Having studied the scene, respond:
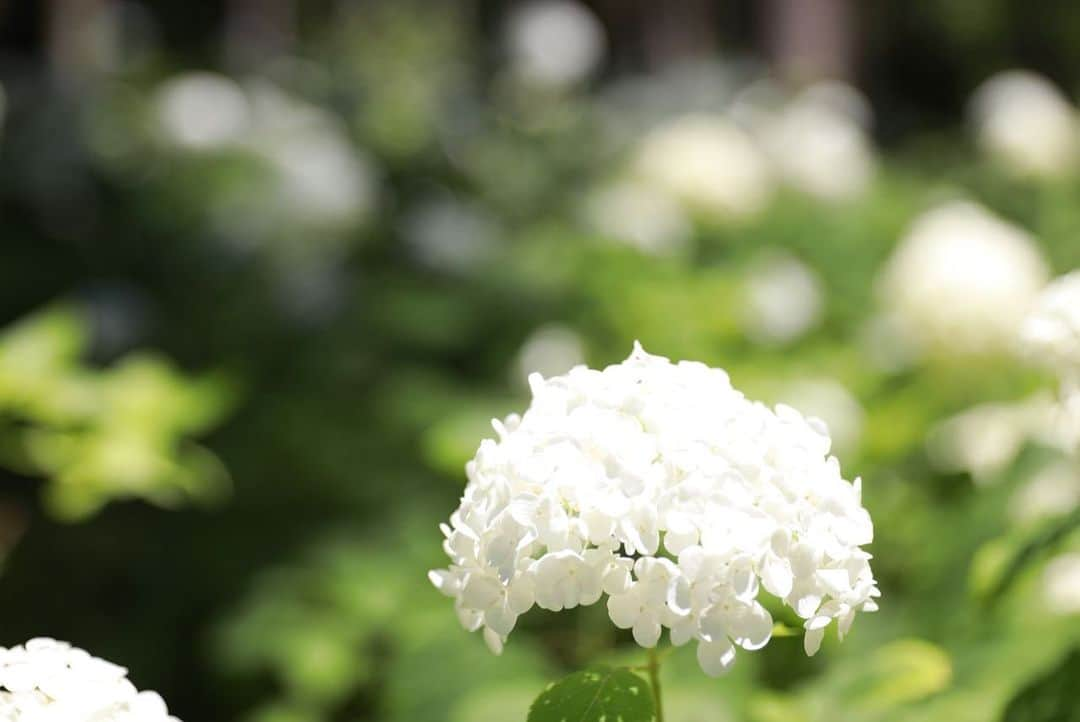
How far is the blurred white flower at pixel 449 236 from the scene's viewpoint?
461cm

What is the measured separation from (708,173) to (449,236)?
1.00m

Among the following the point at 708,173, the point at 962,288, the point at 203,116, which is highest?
the point at 203,116

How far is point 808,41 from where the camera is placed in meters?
8.12

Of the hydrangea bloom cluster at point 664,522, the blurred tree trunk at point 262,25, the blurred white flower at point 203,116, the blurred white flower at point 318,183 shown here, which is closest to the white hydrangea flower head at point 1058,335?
the hydrangea bloom cluster at point 664,522

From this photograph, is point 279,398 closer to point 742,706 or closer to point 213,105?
point 213,105

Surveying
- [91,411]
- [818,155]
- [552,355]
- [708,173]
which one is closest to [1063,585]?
[552,355]

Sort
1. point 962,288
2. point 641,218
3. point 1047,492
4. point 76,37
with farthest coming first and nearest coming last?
point 76,37 → point 641,218 → point 962,288 → point 1047,492

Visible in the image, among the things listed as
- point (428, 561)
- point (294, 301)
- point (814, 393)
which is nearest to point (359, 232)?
point (294, 301)

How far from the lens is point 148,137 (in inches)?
198

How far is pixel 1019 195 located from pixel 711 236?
1.50 meters

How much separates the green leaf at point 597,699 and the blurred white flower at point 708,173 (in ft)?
11.3

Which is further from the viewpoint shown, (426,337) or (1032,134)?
(1032,134)

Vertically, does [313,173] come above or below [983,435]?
above

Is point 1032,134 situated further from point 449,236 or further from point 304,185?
point 304,185
